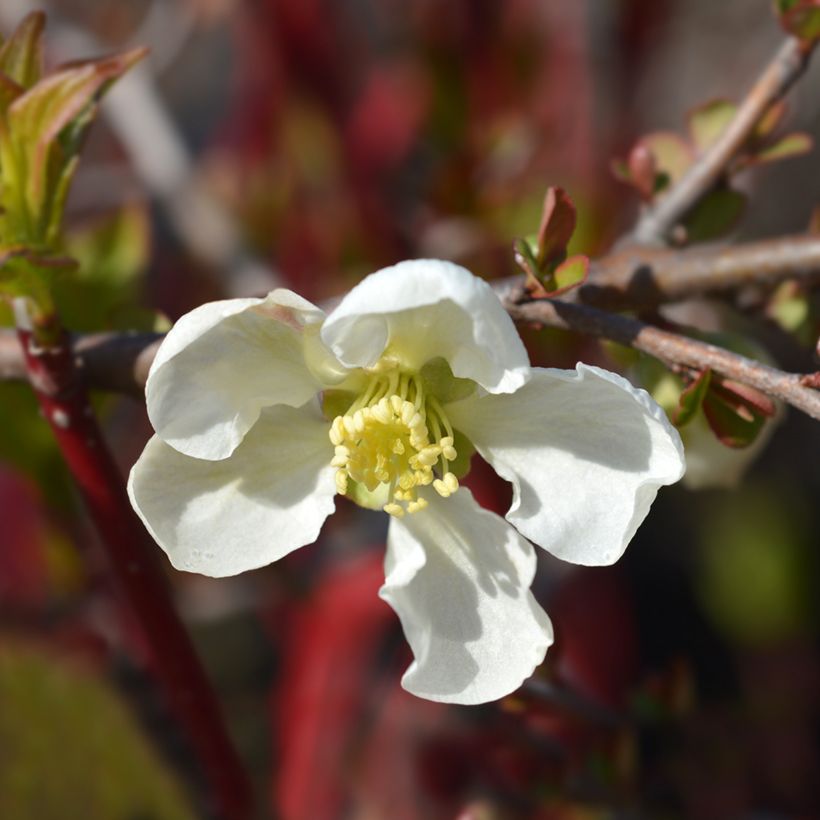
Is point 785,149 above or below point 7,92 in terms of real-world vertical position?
below

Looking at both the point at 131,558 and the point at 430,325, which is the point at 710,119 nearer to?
the point at 430,325

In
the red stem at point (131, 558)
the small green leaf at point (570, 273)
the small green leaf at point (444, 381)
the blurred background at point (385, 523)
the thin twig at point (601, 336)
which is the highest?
the small green leaf at point (570, 273)

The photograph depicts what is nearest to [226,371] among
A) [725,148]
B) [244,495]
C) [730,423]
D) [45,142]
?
[244,495]

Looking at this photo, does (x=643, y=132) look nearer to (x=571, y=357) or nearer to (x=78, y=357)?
(x=571, y=357)

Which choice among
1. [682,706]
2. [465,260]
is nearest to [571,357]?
[465,260]

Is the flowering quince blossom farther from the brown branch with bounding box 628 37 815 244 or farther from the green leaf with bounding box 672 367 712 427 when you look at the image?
the brown branch with bounding box 628 37 815 244

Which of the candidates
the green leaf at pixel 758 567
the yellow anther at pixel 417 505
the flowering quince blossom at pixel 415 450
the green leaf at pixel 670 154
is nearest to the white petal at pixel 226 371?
the flowering quince blossom at pixel 415 450

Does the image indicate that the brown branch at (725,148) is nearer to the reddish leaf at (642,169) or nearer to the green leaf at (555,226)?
the reddish leaf at (642,169)
